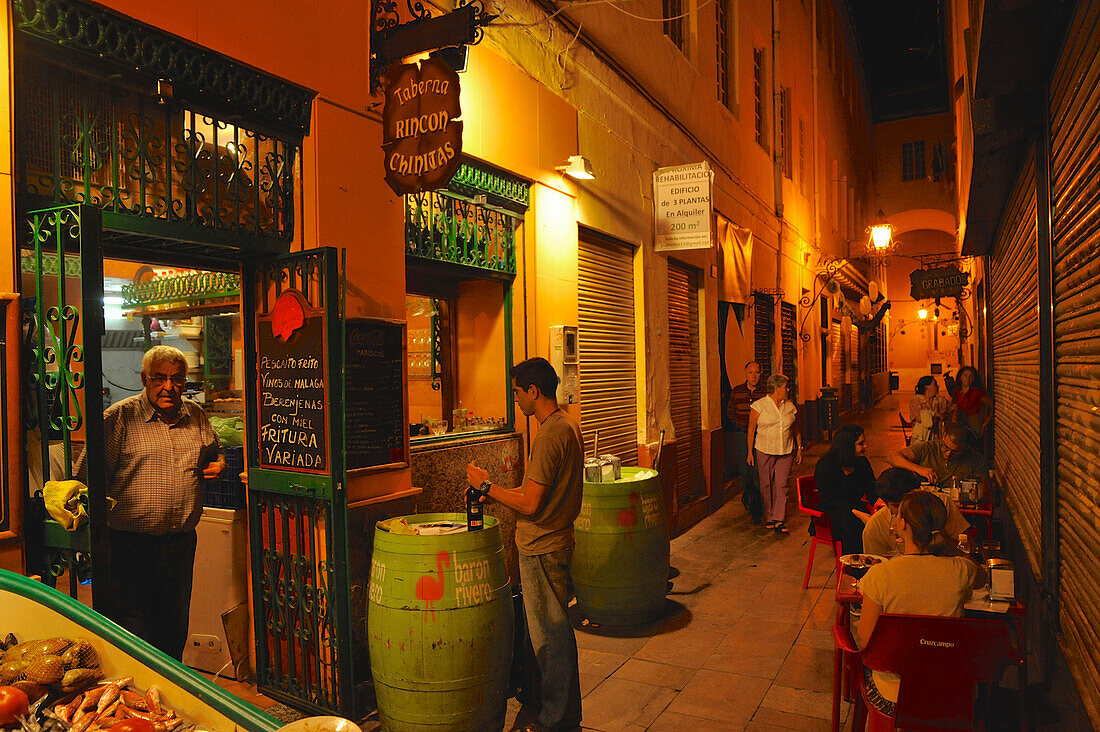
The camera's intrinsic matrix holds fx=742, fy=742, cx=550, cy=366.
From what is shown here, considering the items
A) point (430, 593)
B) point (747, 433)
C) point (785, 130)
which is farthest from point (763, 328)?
point (430, 593)

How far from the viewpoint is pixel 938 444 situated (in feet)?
26.1

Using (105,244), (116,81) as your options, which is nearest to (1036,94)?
(116,81)

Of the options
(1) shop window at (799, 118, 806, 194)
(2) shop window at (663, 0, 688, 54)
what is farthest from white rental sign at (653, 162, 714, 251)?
(1) shop window at (799, 118, 806, 194)

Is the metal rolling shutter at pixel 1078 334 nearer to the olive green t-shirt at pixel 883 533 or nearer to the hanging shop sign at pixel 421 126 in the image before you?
the olive green t-shirt at pixel 883 533

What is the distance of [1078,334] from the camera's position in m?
3.72

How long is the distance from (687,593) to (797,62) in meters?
15.2

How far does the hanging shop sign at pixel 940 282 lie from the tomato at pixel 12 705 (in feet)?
69.1

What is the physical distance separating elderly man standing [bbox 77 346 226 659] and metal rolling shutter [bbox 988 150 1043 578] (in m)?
5.41

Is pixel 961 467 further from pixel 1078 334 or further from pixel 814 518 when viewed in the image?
pixel 1078 334

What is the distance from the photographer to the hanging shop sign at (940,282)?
1947 cm

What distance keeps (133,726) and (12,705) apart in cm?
33

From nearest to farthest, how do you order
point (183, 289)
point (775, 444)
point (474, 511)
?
point (474, 511)
point (183, 289)
point (775, 444)

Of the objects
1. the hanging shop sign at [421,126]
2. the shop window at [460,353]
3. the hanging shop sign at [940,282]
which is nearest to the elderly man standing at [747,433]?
the shop window at [460,353]

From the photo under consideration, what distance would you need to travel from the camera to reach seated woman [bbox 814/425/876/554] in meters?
6.54
